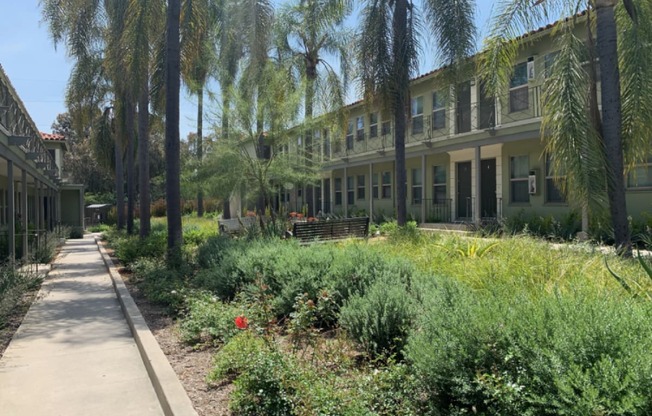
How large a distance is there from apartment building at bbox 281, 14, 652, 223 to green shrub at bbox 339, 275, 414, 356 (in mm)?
7878

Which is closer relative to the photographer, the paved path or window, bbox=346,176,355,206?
the paved path

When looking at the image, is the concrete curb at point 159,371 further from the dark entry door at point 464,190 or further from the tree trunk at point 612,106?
the dark entry door at point 464,190

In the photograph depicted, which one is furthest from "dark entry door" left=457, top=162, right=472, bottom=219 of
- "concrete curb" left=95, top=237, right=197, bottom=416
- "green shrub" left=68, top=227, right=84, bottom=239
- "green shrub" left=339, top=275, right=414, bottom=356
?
"green shrub" left=68, top=227, right=84, bottom=239

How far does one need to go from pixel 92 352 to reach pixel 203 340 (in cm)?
134

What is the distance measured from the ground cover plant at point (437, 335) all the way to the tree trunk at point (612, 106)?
2.33 metres

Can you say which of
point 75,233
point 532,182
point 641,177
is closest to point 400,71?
point 532,182

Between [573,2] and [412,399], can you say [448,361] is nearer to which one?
[412,399]

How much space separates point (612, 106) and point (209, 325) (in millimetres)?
7339

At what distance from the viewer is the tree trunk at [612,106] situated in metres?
8.56

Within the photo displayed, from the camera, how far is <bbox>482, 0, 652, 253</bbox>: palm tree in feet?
28.3

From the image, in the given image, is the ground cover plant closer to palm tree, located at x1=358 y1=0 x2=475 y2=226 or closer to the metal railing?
palm tree, located at x1=358 y1=0 x2=475 y2=226

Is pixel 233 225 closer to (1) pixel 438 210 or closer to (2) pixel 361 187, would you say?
(1) pixel 438 210

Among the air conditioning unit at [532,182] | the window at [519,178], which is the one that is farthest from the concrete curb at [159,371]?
the window at [519,178]

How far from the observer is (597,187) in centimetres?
877
